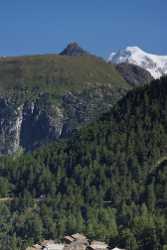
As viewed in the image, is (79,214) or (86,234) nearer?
(86,234)

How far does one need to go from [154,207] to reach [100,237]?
36.3m

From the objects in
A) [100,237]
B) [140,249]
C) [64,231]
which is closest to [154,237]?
[140,249]

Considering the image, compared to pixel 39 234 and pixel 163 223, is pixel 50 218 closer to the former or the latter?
pixel 39 234

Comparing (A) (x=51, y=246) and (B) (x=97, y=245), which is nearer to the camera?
(B) (x=97, y=245)

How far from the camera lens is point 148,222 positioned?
534 feet

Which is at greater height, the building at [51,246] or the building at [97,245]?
the building at [97,245]

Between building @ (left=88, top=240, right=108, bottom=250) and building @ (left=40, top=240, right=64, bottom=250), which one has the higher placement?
building @ (left=88, top=240, right=108, bottom=250)

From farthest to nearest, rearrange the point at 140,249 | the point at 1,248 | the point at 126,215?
the point at 126,215 < the point at 1,248 < the point at 140,249

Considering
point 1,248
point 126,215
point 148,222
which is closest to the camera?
point 148,222

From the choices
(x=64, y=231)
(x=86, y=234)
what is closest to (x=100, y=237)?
(x=86, y=234)

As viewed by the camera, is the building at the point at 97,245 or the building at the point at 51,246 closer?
the building at the point at 97,245

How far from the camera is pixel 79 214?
197625mm

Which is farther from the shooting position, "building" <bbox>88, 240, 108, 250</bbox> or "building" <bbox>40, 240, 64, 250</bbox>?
"building" <bbox>40, 240, 64, 250</bbox>

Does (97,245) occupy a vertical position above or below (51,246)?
above
